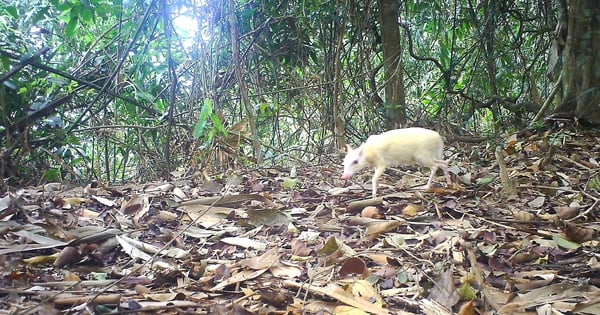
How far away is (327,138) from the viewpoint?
19.2 feet

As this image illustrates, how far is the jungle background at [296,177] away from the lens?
1942 mm

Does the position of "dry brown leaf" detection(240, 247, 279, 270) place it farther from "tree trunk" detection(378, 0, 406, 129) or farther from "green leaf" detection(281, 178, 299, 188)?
"tree trunk" detection(378, 0, 406, 129)

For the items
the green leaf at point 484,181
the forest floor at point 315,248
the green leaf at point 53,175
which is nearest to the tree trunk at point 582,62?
the forest floor at point 315,248

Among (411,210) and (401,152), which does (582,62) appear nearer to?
(401,152)

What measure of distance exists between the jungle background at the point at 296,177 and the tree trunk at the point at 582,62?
0.04 feet

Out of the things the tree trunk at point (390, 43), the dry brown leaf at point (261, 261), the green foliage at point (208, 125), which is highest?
the tree trunk at point (390, 43)

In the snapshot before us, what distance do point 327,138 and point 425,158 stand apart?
2405mm

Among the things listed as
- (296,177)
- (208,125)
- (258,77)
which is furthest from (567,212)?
(258,77)

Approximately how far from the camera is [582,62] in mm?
4809

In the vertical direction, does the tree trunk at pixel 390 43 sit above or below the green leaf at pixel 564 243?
above

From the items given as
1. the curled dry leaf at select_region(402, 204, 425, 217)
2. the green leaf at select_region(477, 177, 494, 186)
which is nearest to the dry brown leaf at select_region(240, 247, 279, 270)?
the curled dry leaf at select_region(402, 204, 425, 217)

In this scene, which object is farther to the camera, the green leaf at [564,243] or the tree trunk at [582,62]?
the tree trunk at [582,62]

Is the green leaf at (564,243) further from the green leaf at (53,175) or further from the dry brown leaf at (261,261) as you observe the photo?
the green leaf at (53,175)

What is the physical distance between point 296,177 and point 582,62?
2.72m
